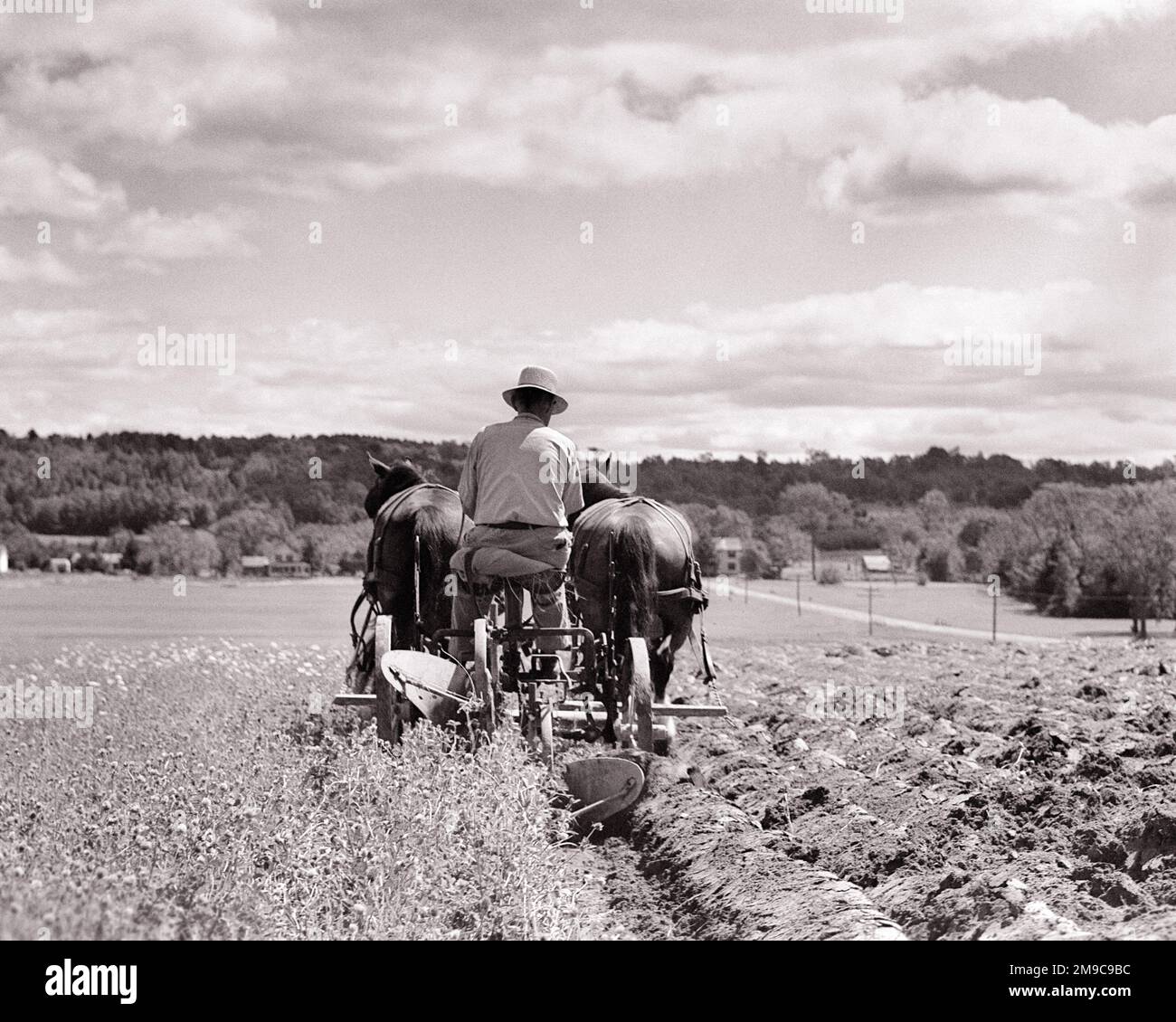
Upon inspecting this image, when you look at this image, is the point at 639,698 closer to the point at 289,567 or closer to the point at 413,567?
the point at 413,567

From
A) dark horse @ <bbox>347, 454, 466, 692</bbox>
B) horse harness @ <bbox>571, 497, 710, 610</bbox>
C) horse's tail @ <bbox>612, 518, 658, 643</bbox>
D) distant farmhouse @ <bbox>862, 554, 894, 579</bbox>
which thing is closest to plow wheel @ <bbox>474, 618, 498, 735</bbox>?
horse's tail @ <bbox>612, 518, 658, 643</bbox>

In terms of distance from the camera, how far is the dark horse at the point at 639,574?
10109mm

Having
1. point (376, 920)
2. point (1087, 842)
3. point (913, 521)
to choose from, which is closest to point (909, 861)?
point (1087, 842)

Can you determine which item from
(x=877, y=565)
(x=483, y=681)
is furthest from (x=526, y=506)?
(x=877, y=565)

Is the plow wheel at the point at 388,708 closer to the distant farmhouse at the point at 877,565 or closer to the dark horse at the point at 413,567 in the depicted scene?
the dark horse at the point at 413,567

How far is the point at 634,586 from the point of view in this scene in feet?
33.1

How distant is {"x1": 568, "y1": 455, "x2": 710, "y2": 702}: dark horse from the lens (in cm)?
1011

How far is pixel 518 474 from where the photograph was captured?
8.89 m

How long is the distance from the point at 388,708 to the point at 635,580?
1.97 m

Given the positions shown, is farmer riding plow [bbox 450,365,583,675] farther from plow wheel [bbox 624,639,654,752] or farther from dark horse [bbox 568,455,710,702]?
dark horse [bbox 568,455,710,702]

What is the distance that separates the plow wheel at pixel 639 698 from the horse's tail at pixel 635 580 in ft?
1.80

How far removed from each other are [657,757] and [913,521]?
13711 centimetres

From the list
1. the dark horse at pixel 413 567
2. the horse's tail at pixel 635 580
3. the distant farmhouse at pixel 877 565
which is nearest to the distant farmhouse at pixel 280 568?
the distant farmhouse at pixel 877 565
